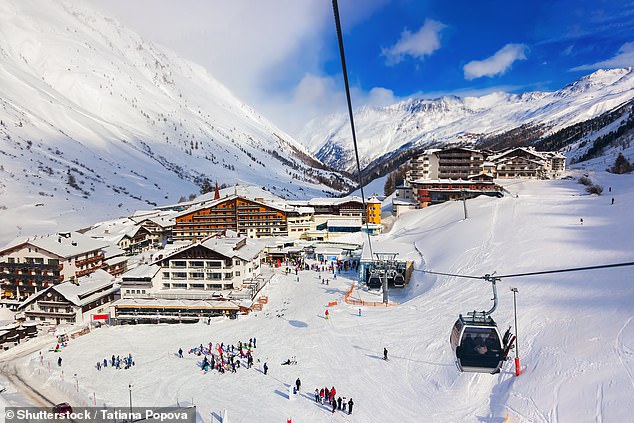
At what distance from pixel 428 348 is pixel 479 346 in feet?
33.8

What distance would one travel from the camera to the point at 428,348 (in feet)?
73.7

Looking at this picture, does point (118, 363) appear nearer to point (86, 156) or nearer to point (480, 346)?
point (480, 346)

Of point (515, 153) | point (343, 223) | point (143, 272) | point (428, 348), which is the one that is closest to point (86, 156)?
point (343, 223)

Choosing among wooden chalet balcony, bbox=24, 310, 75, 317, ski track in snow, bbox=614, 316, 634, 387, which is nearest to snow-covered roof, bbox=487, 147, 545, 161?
ski track in snow, bbox=614, 316, 634, 387

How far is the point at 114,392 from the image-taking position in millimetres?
21609

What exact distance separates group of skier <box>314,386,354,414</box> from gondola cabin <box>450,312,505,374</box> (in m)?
6.68

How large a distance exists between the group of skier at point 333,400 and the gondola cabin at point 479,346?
668 cm

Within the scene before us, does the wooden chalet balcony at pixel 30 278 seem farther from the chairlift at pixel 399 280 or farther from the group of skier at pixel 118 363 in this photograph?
the chairlift at pixel 399 280

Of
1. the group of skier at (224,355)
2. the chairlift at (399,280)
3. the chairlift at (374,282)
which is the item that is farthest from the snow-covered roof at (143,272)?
the chairlift at (399,280)

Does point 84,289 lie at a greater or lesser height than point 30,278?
lesser

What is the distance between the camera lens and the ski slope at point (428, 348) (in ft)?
54.7

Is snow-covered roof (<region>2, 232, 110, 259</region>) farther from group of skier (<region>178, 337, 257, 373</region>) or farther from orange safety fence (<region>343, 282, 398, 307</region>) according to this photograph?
orange safety fence (<region>343, 282, 398, 307</region>)

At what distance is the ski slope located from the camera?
16672 millimetres

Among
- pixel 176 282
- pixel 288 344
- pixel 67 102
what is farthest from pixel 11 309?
pixel 67 102
